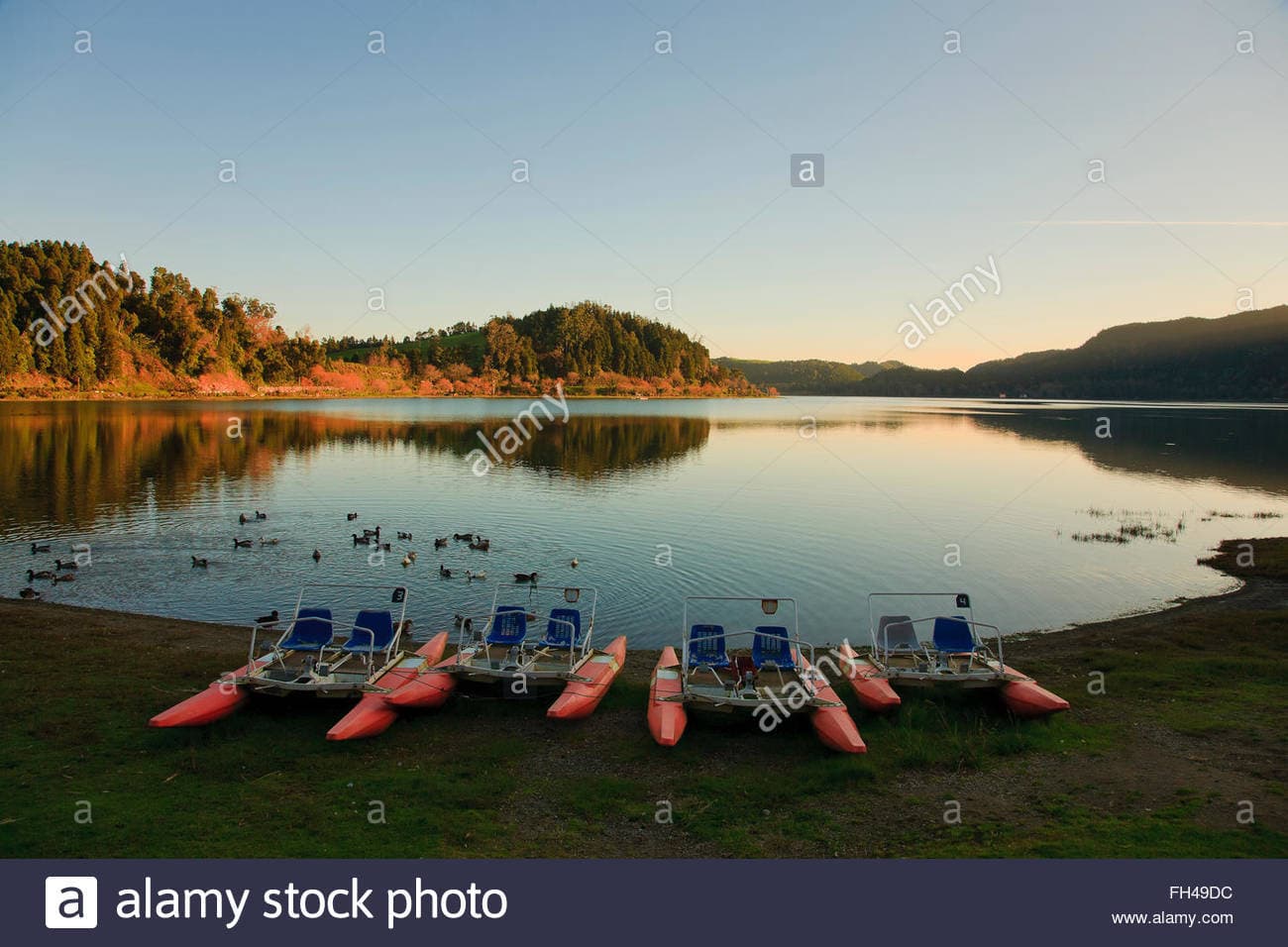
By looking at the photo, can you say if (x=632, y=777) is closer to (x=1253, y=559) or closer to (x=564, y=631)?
(x=564, y=631)

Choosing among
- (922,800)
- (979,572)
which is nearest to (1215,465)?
(979,572)

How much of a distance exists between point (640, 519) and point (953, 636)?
27830mm

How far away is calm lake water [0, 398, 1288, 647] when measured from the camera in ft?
93.4

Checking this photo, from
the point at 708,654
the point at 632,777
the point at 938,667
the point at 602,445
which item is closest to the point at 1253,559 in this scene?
the point at 938,667

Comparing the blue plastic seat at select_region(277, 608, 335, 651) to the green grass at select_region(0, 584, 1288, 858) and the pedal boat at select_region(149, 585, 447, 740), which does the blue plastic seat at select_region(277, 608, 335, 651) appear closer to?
the pedal boat at select_region(149, 585, 447, 740)

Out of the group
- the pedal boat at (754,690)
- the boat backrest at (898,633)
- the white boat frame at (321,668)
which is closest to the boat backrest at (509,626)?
the white boat frame at (321,668)

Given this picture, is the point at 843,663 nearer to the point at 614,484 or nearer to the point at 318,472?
the point at 614,484

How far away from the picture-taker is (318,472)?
61344 millimetres

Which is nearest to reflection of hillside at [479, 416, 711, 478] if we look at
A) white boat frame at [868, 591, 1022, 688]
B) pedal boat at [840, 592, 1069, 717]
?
pedal boat at [840, 592, 1069, 717]

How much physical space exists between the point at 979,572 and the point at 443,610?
23275 mm

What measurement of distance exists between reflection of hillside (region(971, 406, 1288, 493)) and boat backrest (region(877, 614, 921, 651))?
190 ft

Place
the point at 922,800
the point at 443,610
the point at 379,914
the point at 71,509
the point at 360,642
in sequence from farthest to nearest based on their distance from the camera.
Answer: the point at 71,509, the point at 443,610, the point at 360,642, the point at 922,800, the point at 379,914

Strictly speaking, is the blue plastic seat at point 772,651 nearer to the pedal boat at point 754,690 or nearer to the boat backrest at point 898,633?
the pedal boat at point 754,690

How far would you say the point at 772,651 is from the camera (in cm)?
1695
